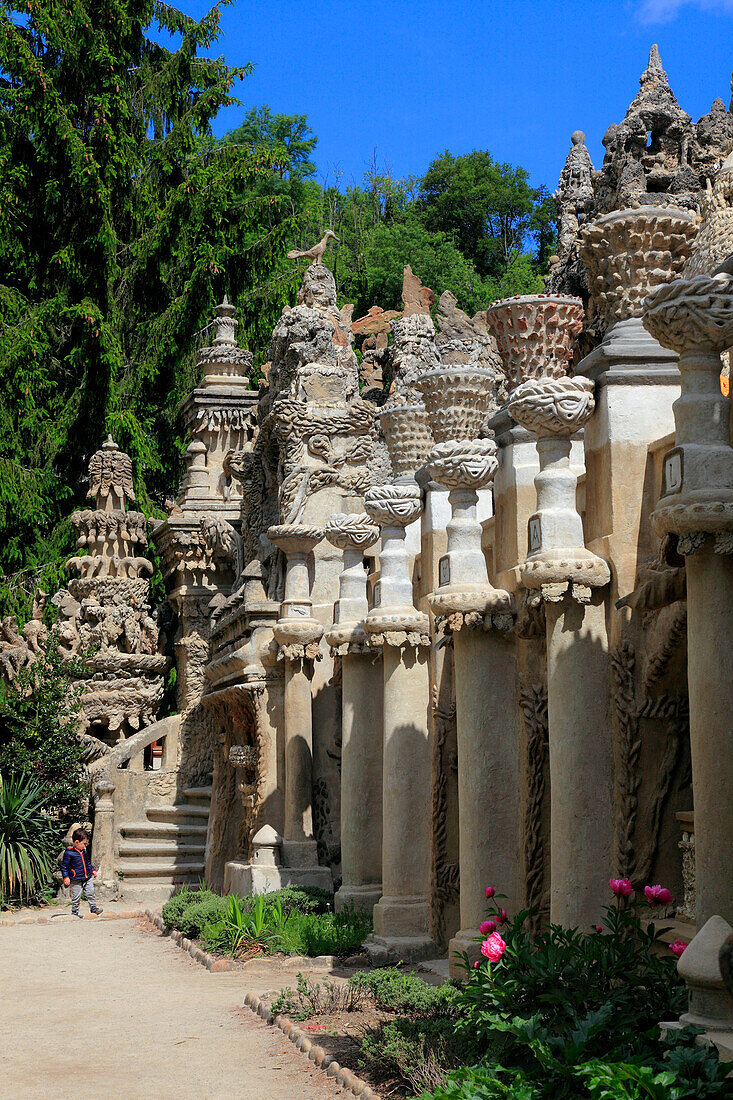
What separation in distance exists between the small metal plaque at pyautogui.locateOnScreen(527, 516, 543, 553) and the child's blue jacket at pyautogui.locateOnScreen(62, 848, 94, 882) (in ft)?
38.6

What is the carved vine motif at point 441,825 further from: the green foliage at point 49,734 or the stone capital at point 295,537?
the green foliage at point 49,734

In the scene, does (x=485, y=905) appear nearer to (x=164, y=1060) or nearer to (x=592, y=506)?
(x=164, y=1060)

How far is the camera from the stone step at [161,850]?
18.9 meters

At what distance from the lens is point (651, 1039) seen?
17.6ft

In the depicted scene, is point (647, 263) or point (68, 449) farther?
point (68, 449)

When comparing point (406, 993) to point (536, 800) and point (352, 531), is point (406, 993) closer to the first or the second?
point (536, 800)

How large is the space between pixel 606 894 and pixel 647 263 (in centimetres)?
386

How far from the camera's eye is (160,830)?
1919 centimetres

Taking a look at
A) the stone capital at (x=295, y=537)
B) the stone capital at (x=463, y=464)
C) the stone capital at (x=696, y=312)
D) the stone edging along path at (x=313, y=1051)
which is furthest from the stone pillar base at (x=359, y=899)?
the stone capital at (x=696, y=312)

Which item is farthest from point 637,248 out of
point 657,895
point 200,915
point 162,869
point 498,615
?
point 162,869

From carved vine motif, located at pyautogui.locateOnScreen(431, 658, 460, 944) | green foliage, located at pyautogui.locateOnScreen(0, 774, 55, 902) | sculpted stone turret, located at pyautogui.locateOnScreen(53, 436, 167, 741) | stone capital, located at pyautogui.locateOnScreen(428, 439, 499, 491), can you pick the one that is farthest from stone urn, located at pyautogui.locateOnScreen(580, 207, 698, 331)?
sculpted stone turret, located at pyautogui.locateOnScreen(53, 436, 167, 741)

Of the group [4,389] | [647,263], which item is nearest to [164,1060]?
[647,263]

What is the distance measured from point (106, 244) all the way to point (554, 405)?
69.0ft

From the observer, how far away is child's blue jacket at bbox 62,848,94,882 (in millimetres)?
17562
